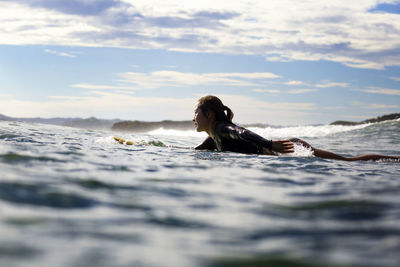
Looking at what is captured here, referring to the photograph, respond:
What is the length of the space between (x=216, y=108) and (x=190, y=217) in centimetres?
495

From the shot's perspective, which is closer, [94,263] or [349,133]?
[94,263]

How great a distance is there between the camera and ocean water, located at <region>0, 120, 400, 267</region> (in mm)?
1853

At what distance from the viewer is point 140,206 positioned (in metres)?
2.75

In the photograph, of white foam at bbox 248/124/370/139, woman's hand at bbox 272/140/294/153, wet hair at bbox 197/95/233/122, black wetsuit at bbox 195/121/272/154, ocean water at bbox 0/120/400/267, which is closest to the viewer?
ocean water at bbox 0/120/400/267

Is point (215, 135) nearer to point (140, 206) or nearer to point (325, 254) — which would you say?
point (140, 206)

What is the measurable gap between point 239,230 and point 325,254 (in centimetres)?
53

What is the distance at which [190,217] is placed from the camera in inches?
99.8

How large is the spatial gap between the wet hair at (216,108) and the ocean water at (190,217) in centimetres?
290

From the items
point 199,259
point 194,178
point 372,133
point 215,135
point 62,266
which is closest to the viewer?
point 62,266

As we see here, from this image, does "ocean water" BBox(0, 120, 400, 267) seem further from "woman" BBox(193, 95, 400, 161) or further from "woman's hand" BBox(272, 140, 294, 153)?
"woman" BBox(193, 95, 400, 161)

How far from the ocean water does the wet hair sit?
2.90 metres

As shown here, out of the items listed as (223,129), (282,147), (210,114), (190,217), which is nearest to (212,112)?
(210,114)

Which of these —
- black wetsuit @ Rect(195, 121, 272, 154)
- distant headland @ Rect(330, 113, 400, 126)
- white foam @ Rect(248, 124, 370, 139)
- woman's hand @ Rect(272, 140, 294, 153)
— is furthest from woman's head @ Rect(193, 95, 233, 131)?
distant headland @ Rect(330, 113, 400, 126)

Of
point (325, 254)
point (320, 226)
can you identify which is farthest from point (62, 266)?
point (320, 226)
